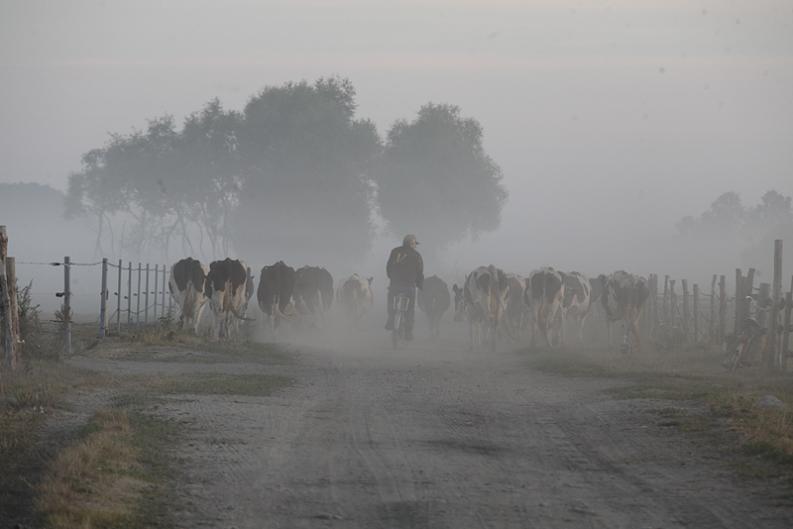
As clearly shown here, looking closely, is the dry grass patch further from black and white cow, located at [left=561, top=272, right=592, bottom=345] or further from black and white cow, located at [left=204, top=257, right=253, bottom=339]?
black and white cow, located at [left=561, top=272, right=592, bottom=345]

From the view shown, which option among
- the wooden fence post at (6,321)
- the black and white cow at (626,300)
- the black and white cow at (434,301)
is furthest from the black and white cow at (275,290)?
the wooden fence post at (6,321)

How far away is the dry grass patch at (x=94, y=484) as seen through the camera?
8227 millimetres

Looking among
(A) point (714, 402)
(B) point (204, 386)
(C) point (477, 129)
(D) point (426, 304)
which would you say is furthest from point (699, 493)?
(C) point (477, 129)

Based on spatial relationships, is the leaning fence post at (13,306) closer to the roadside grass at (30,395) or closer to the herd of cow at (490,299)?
the roadside grass at (30,395)

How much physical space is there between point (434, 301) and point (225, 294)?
10.3 m

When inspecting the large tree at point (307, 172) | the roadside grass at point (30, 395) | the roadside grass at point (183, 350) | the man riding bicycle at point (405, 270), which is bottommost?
the roadside grass at point (30, 395)

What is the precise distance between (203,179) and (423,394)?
7135cm

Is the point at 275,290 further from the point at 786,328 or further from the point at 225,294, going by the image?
the point at 786,328

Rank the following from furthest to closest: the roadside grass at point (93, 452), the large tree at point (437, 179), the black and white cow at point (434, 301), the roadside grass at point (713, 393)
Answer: the large tree at point (437, 179)
the black and white cow at point (434, 301)
the roadside grass at point (713, 393)
the roadside grass at point (93, 452)

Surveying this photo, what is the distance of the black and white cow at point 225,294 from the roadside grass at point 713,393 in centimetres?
841

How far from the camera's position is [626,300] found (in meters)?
29.7

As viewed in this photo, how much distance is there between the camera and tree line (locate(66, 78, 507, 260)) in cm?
7881

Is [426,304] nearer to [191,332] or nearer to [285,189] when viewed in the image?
[191,332]

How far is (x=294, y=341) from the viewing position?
1361 inches
